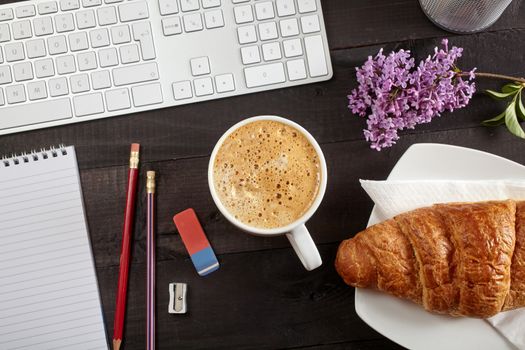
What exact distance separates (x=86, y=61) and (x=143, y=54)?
0.32ft

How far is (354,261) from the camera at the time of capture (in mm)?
748

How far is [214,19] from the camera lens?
0.84m

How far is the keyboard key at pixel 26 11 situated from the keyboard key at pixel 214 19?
30 cm

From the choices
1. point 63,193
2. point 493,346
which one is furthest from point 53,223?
point 493,346

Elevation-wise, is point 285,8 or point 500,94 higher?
point 285,8

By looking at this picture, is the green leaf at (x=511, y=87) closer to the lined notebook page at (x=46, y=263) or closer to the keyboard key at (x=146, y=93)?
the keyboard key at (x=146, y=93)

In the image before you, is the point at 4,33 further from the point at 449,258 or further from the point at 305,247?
the point at 449,258

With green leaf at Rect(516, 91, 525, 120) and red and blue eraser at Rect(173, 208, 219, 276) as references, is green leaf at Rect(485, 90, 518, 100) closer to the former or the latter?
green leaf at Rect(516, 91, 525, 120)

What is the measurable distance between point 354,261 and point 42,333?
0.53 meters

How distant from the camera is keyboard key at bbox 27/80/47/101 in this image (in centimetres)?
83

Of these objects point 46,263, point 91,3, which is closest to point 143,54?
point 91,3

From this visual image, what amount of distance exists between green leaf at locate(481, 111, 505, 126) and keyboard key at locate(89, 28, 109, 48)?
669 mm

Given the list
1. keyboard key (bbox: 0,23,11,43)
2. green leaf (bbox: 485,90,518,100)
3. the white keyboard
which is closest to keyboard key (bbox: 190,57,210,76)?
the white keyboard

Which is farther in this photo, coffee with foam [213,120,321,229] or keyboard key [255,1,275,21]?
keyboard key [255,1,275,21]
